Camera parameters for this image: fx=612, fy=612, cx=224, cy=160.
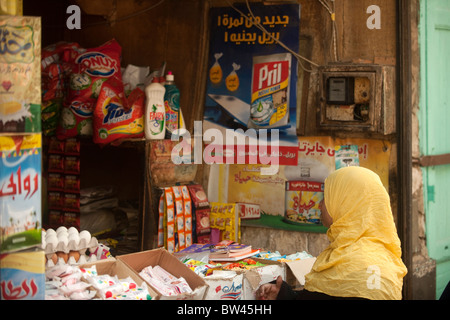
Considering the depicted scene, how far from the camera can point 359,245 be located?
2953 millimetres

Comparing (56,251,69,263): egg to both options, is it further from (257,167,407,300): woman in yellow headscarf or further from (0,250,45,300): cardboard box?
(257,167,407,300): woman in yellow headscarf

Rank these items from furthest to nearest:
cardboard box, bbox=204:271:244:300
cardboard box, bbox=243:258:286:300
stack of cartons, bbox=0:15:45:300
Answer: cardboard box, bbox=243:258:286:300
cardboard box, bbox=204:271:244:300
stack of cartons, bbox=0:15:45:300

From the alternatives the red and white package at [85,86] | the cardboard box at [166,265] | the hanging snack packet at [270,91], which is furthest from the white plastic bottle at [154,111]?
the cardboard box at [166,265]

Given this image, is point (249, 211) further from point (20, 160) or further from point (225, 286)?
point (20, 160)

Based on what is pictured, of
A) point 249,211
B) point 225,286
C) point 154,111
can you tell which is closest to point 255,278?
point 225,286

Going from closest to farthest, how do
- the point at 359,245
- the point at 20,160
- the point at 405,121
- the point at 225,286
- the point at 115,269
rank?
the point at 20,160 < the point at 359,245 < the point at 115,269 < the point at 225,286 < the point at 405,121

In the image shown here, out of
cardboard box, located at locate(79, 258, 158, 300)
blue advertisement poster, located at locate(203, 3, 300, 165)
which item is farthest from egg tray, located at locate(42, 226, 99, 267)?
blue advertisement poster, located at locate(203, 3, 300, 165)

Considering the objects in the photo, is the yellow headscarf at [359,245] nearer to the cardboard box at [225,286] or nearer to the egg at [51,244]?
the cardboard box at [225,286]

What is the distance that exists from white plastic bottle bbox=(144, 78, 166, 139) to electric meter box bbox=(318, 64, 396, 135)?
125 cm

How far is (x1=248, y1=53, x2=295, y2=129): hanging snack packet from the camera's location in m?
5.01

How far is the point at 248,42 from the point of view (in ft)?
16.9

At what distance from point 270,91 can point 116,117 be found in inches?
50.3
